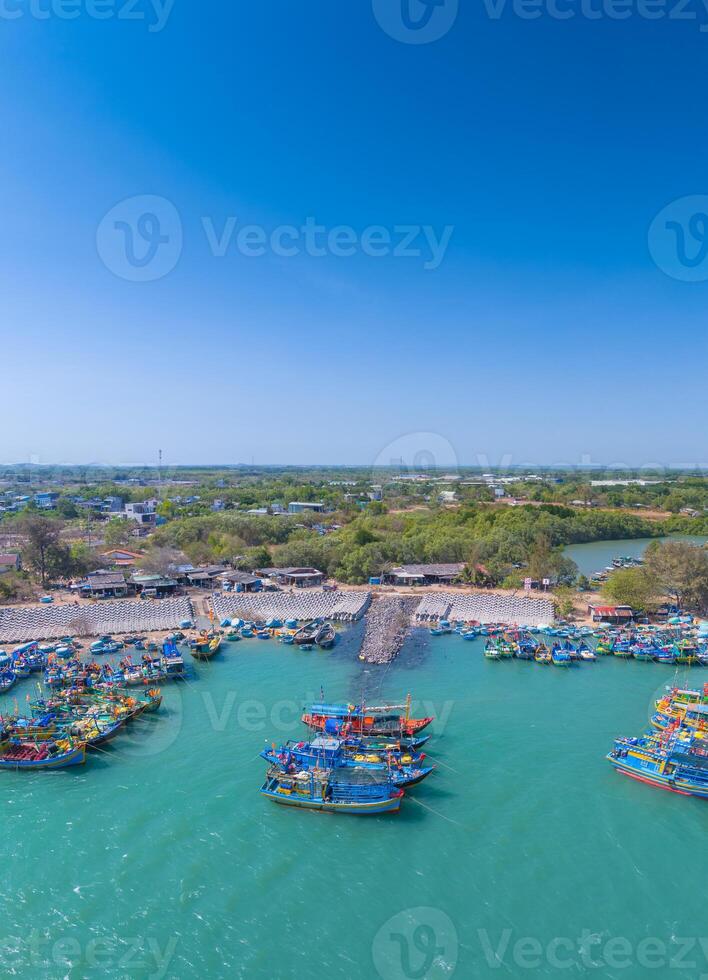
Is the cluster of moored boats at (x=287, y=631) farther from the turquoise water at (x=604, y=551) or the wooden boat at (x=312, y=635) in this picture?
the turquoise water at (x=604, y=551)

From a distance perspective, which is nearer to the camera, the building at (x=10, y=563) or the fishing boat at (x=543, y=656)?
the fishing boat at (x=543, y=656)

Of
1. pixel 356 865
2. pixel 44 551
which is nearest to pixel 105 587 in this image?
pixel 44 551

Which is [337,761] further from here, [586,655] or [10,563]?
[10,563]

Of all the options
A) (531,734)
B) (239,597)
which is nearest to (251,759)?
(531,734)

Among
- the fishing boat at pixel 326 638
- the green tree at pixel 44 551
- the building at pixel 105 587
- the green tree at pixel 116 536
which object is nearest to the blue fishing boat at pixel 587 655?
the fishing boat at pixel 326 638

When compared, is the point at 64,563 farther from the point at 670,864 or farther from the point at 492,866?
the point at 670,864

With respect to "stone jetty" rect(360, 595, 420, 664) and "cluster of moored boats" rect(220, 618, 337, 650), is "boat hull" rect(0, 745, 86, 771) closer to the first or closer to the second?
"cluster of moored boats" rect(220, 618, 337, 650)
